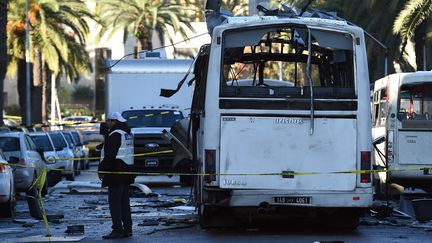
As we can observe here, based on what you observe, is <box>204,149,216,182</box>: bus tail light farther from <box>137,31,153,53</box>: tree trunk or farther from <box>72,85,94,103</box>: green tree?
<box>72,85,94,103</box>: green tree

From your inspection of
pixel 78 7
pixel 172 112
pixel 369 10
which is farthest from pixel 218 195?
pixel 78 7

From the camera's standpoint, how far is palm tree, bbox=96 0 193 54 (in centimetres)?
5225

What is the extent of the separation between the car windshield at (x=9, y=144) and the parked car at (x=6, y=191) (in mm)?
4007

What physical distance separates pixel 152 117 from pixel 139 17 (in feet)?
83.6

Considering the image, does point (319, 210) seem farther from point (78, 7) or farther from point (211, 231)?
point (78, 7)

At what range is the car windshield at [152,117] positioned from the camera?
27.1 meters

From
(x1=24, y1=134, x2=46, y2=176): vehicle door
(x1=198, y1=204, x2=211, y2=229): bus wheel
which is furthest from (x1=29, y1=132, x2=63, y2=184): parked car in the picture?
(x1=198, y1=204, x2=211, y2=229): bus wheel

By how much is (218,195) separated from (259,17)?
2.61m

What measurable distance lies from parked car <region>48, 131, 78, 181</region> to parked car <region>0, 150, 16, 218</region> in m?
13.9

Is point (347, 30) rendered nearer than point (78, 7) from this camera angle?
Yes

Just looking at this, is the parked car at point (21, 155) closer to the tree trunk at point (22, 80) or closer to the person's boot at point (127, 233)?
the person's boot at point (127, 233)

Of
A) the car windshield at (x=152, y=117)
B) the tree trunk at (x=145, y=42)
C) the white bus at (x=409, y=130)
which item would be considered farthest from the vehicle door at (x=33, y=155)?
the tree trunk at (x=145, y=42)

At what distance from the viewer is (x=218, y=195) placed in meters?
13.6

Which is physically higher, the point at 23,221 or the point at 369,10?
the point at 369,10
